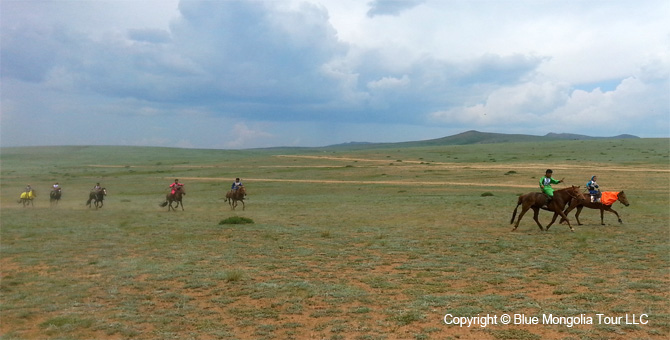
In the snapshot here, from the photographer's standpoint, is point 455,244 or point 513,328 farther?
point 455,244

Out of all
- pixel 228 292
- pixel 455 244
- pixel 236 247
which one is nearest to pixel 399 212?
pixel 455 244

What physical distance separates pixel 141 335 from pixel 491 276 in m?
9.13

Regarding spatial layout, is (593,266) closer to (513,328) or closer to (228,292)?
(513,328)

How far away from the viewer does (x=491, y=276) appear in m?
12.7

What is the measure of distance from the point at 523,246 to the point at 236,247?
1123cm

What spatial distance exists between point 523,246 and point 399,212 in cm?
1283

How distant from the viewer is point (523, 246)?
16969 millimetres

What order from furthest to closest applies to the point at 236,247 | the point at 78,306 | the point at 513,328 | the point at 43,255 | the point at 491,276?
the point at 236,247
the point at 43,255
the point at 491,276
the point at 78,306
the point at 513,328

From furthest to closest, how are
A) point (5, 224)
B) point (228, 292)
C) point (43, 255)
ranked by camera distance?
point (5, 224), point (43, 255), point (228, 292)

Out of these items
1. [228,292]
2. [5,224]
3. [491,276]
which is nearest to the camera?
[228,292]

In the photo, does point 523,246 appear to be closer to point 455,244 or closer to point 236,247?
point 455,244

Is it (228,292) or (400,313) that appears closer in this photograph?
(400,313)

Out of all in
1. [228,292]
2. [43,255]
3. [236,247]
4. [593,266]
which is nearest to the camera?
[228,292]

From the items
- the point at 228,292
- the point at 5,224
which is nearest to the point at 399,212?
the point at 228,292
